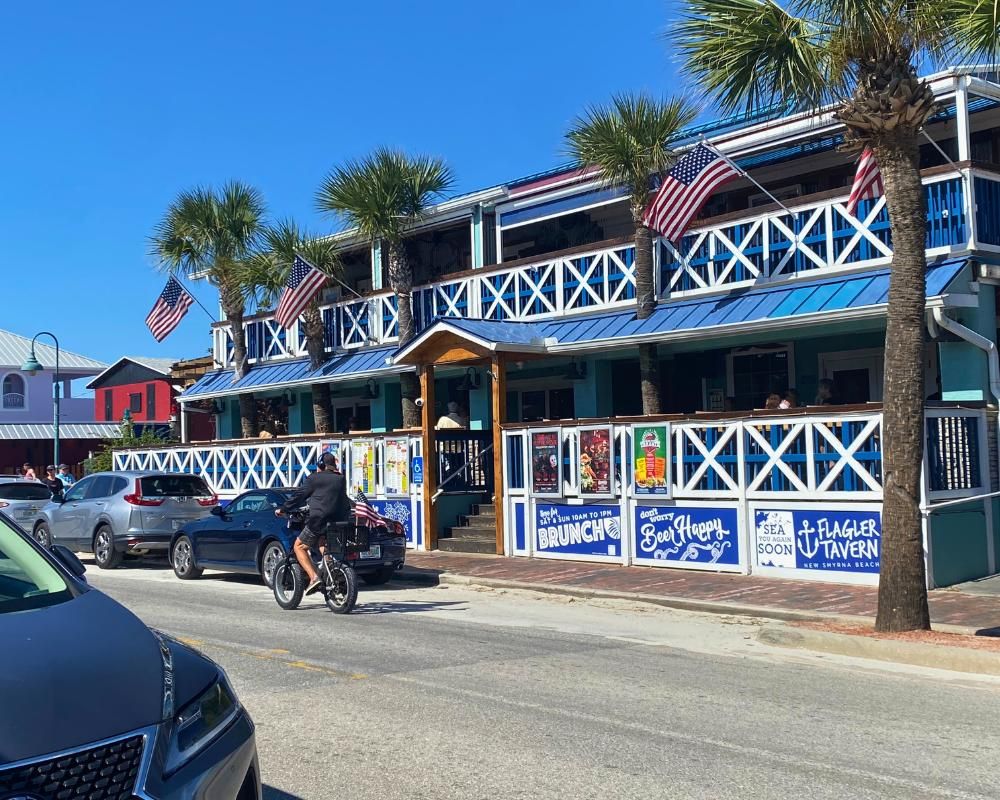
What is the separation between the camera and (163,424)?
150ft

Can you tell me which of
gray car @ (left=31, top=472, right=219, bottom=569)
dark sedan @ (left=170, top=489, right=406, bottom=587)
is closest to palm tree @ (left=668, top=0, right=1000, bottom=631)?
dark sedan @ (left=170, top=489, right=406, bottom=587)

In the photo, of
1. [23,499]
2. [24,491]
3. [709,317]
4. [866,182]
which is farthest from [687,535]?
[24,491]

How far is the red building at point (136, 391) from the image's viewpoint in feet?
155

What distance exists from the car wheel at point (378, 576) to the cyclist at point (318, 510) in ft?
10.6

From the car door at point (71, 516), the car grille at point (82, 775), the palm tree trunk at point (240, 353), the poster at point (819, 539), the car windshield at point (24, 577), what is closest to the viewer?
the car grille at point (82, 775)

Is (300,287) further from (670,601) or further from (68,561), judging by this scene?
(68,561)

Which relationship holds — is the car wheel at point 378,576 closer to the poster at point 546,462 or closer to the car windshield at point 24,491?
the poster at point 546,462

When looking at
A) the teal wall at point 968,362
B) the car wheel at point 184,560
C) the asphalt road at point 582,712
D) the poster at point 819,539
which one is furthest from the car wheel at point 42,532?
the teal wall at point 968,362

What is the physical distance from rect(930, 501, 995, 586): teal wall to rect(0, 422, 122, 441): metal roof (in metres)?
39.6

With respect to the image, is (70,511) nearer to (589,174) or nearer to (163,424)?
(589,174)

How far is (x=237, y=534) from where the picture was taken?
629 inches

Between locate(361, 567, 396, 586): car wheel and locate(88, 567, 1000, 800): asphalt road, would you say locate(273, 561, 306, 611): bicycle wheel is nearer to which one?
locate(88, 567, 1000, 800): asphalt road

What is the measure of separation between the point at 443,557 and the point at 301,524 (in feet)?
18.4

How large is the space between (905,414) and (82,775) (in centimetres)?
877
